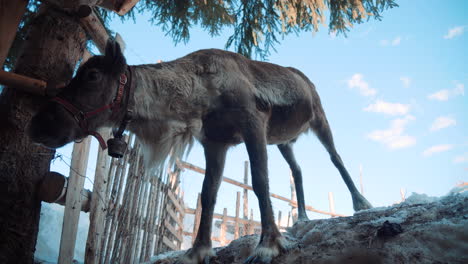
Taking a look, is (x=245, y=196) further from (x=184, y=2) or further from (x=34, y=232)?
(x=34, y=232)

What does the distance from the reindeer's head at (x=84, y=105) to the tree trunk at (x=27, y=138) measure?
0.58 feet

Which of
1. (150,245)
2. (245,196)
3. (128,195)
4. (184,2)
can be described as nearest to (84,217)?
(150,245)

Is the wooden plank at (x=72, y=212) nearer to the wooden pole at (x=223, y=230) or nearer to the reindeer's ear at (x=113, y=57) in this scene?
the reindeer's ear at (x=113, y=57)

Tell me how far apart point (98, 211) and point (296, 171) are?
2.36 meters

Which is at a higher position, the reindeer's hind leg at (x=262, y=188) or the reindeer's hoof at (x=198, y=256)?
the reindeer's hind leg at (x=262, y=188)

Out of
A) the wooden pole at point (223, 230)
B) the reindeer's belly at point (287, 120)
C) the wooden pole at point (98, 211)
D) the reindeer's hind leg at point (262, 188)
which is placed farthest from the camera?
the wooden pole at point (223, 230)

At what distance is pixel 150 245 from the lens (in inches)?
182

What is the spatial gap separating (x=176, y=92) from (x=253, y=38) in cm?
245

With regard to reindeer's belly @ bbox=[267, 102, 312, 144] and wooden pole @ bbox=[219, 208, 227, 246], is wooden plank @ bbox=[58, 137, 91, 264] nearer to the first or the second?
reindeer's belly @ bbox=[267, 102, 312, 144]

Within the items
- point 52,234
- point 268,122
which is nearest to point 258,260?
point 268,122

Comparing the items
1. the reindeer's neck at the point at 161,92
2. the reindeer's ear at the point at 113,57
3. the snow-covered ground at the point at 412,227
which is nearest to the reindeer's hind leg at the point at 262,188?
the snow-covered ground at the point at 412,227

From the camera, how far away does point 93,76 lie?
2.32 m

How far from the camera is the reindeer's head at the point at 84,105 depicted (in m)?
2.10

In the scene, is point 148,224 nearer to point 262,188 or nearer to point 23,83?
point 262,188
